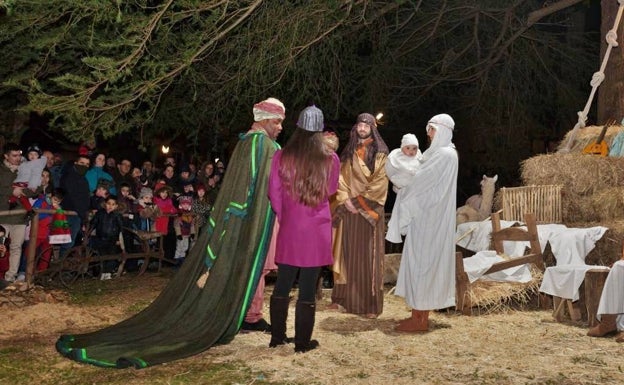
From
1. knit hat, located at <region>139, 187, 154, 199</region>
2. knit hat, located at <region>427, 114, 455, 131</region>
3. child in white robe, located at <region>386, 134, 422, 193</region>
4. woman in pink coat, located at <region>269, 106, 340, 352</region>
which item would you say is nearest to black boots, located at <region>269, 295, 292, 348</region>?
woman in pink coat, located at <region>269, 106, 340, 352</region>

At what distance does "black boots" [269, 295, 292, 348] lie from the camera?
18.2 ft

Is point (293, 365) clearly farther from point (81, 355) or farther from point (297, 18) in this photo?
point (297, 18)

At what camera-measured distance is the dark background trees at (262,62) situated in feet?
24.7

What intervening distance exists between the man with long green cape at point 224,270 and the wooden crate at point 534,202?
357 cm

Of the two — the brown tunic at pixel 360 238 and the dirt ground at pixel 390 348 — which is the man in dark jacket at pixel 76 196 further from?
the brown tunic at pixel 360 238

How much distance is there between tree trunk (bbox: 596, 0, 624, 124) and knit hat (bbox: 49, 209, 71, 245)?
724cm

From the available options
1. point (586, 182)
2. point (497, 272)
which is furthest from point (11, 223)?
point (586, 182)

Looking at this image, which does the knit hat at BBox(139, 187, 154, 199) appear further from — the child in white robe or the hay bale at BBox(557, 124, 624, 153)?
the hay bale at BBox(557, 124, 624, 153)

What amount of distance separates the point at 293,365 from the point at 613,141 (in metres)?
5.66

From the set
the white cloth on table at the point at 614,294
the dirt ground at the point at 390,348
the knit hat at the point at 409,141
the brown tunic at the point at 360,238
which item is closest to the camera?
the dirt ground at the point at 390,348

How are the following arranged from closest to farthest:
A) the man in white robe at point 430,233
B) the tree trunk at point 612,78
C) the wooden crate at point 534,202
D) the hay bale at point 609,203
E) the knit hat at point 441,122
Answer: the man in white robe at point 430,233, the knit hat at point 441,122, the hay bale at point 609,203, the wooden crate at point 534,202, the tree trunk at point 612,78

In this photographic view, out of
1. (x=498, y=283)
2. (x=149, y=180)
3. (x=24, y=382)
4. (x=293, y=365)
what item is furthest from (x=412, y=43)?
(x=24, y=382)

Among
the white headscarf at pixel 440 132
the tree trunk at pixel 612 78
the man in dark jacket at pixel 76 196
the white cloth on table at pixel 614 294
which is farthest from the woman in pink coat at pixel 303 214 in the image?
the tree trunk at pixel 612 78

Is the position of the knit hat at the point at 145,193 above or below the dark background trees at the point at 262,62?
below
